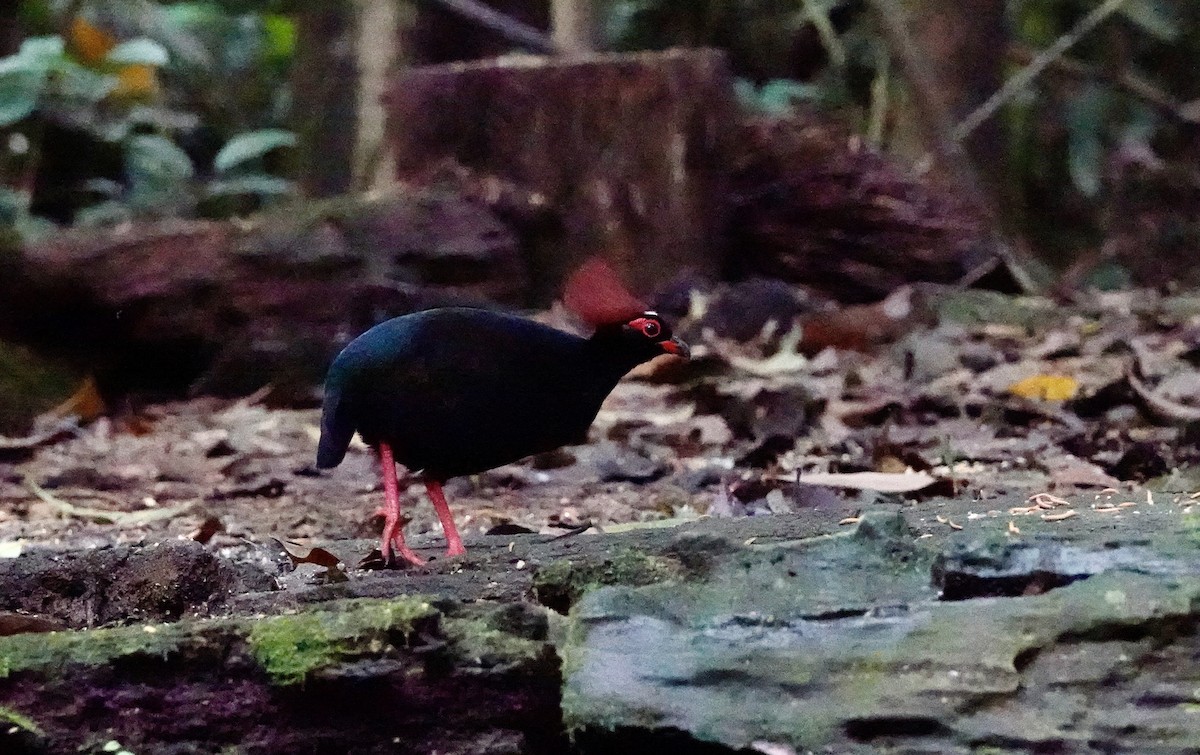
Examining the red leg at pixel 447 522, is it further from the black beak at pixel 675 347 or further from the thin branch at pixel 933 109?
the thin branch at pixel 933 109

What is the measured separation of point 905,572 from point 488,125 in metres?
5.72

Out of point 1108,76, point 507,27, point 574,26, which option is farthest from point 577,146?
point 1108,76

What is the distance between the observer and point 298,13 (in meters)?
10.7

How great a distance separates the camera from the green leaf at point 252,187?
35.1 feet

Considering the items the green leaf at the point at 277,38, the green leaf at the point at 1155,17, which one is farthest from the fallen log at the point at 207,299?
the green leaf at the point at 1155,17

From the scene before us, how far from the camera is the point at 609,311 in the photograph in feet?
7.64

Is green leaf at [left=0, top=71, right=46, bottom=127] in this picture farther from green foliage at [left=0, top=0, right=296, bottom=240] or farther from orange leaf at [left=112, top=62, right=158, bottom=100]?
orange leaf at [left=112, top=62, right=158, bottom=100]

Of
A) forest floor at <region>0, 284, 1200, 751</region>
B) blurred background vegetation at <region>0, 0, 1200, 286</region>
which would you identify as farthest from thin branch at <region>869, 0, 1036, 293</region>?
forest floor at <region>0, 284, 1200, 751</region>

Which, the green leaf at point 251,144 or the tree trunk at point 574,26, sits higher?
the tree trunk at point 574,26

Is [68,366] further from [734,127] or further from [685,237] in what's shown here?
[734,127]

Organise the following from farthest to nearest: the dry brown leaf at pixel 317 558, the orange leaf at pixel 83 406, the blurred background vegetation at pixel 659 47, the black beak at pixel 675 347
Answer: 1. the blurred background vegetation at pixel 659 47
2. the orange leaf at pixel 83 406
3. the black beak at pixel 675 347
4. the dry brown leaf at pixel 317 558

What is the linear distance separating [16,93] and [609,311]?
Result: 8.32m

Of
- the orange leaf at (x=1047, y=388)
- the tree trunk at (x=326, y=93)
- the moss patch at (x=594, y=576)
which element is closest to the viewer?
the moss patch at (x=594, y=576)

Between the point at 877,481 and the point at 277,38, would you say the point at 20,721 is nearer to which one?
the point at 877,481
